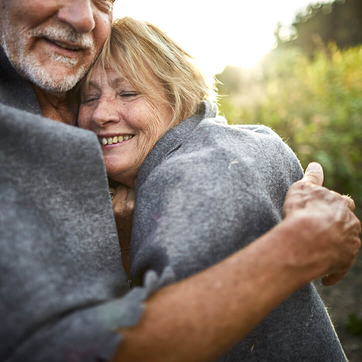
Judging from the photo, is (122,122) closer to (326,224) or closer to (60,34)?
(60,34)

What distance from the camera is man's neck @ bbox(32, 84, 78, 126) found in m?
1.77

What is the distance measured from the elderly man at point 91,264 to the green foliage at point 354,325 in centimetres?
242

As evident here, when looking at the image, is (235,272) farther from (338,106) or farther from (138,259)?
(338,106)

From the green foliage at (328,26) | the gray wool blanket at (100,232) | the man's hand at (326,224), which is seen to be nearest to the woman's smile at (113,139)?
the gray wool blanket at (100,232)

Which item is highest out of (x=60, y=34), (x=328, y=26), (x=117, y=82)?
(x=328, y=26)

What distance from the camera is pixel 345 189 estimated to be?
16.8 feet

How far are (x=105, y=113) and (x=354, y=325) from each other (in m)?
3.37

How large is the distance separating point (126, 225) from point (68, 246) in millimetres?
677

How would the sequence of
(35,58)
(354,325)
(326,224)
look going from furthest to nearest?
1. (354,325)
2. (35,58)
3. (326,224)

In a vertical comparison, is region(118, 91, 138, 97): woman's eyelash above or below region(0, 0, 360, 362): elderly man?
above

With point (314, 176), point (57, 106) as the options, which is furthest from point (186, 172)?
point (57, 106)

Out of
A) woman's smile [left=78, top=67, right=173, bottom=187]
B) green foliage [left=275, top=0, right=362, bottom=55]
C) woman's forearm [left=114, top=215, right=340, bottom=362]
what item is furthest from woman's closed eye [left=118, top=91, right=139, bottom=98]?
green foliage [left=275, top=0, right=362, bottom=55]

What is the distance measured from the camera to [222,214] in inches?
45.5

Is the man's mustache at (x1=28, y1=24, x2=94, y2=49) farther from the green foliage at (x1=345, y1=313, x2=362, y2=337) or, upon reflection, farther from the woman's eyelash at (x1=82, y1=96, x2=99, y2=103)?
the green foliage at (x1=345, y1=313, x2=362, y2=337)
